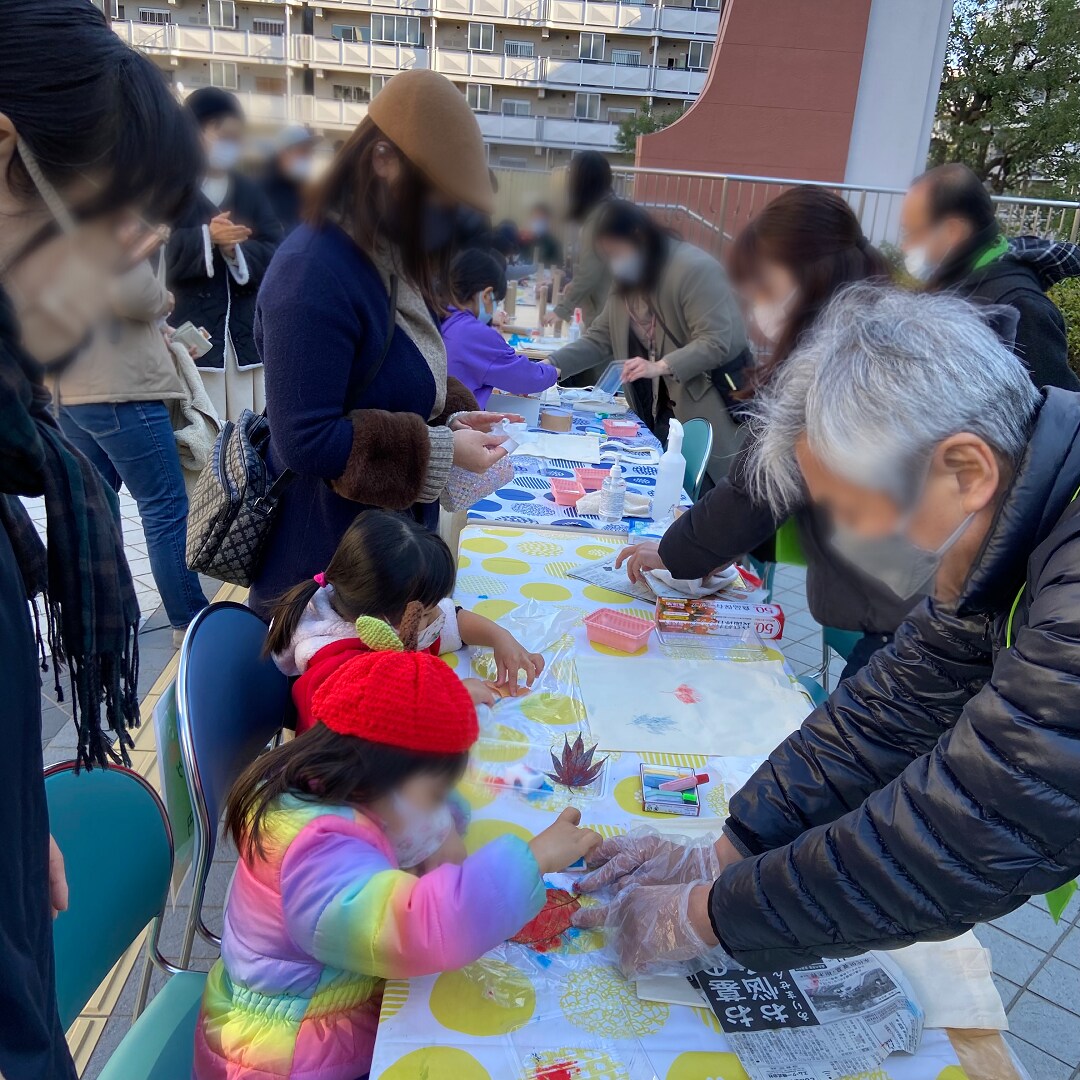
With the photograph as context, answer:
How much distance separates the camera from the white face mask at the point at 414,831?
3.55ft

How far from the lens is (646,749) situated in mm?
1418

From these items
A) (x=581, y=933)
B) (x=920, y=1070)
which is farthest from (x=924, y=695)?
(x=581, y=933)

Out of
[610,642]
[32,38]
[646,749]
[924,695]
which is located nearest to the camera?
[32,38]

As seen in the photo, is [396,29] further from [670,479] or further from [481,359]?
[670,479]

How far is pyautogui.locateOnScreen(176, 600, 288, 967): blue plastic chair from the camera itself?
126 centimetres

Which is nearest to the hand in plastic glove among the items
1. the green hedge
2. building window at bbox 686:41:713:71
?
the green hedge

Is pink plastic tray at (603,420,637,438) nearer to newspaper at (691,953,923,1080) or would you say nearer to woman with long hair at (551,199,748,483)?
woman with long hair at (551,199,748,483)

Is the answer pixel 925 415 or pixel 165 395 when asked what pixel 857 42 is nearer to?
pixel 165 395

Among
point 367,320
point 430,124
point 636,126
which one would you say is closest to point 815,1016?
point 367,320

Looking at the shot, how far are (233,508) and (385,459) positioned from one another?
333mm

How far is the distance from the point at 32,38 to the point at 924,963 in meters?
1.34

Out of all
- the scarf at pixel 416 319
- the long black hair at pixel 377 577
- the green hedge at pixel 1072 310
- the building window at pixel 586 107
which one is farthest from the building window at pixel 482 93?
the long black hair at pixel 377 577

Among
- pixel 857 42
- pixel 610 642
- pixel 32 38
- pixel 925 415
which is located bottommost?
pixel 610 642

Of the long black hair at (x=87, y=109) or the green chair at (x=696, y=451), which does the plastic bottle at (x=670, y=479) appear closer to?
the green chair at (x=696, y=451)
